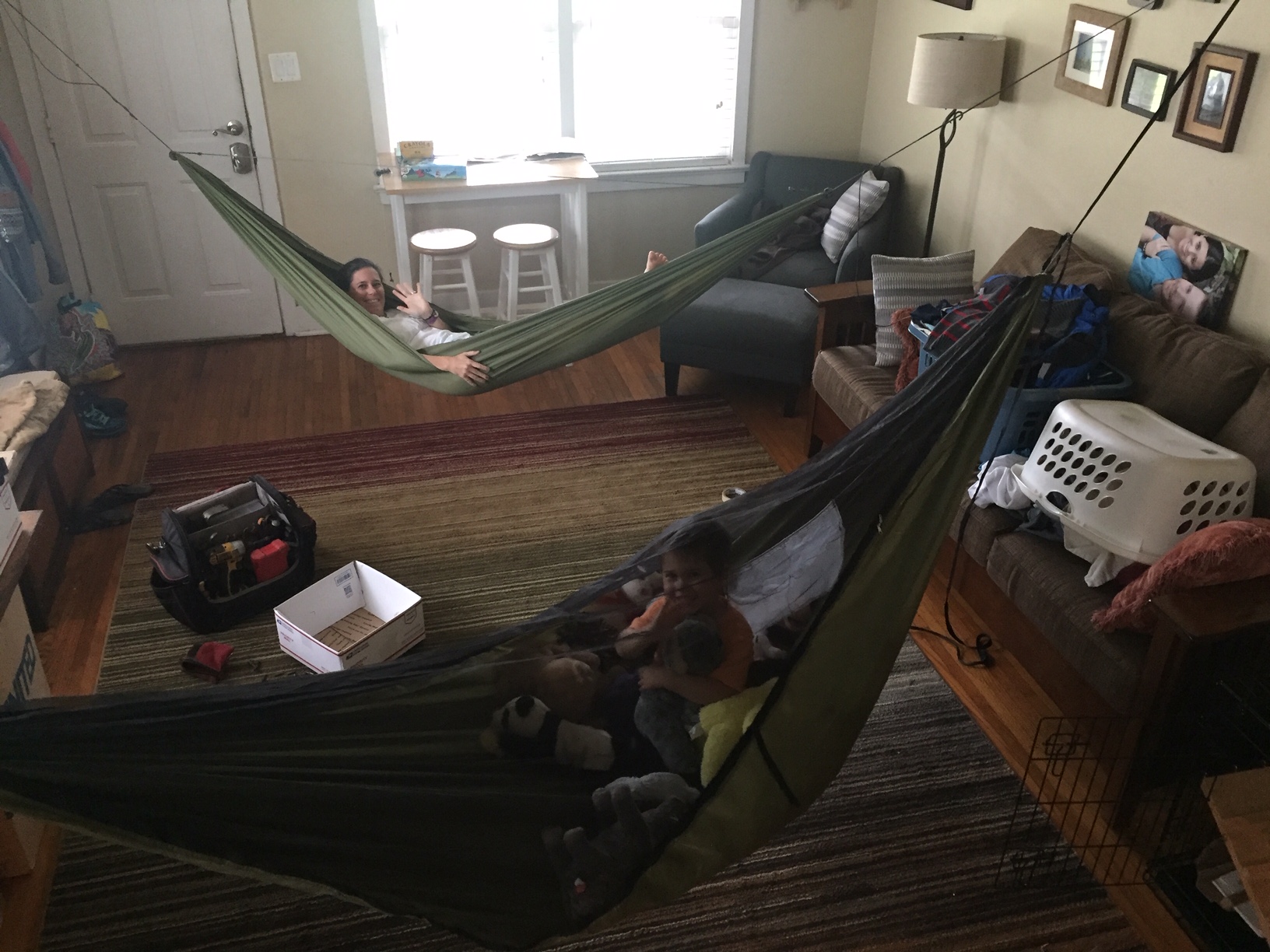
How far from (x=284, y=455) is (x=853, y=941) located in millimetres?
2489

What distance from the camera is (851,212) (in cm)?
395

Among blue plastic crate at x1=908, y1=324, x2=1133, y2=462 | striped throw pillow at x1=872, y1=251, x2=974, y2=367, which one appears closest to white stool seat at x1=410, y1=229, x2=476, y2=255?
striped throw pillow at x1=872, y1=251, x2=974, y2=367

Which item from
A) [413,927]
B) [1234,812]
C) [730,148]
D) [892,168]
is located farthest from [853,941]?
[730,148]

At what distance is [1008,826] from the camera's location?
2084mm

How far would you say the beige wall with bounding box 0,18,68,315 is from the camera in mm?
3656

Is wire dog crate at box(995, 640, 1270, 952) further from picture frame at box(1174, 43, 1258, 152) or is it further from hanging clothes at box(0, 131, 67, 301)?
hanging clothes at box(0, 131, 67, 301)

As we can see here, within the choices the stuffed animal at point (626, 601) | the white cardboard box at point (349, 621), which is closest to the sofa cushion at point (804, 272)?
the white cardboard box at point (349, 621)

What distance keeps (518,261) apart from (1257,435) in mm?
2881

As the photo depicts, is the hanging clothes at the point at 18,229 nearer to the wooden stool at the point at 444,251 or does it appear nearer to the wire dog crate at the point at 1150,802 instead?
the wooden stool at the point at 444,251

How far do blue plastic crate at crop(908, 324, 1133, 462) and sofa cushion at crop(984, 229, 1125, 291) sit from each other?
0.33 metres

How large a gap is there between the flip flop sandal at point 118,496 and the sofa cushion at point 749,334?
6.07ft

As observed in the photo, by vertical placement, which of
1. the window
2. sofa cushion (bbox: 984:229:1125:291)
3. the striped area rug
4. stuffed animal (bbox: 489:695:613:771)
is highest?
the window

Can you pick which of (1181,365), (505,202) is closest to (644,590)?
(1181,365)

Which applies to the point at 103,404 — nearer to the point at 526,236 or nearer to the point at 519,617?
the point at 526,236
